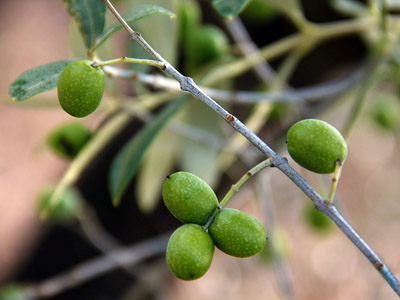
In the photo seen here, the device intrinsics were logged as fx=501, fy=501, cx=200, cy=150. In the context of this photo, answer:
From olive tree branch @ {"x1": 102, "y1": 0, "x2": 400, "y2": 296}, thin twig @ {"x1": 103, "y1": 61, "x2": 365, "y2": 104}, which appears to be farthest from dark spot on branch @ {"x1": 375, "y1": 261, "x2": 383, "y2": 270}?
thin twig @ {"x1": 103, "y1": 61, "x2": 365, "y2": 104}

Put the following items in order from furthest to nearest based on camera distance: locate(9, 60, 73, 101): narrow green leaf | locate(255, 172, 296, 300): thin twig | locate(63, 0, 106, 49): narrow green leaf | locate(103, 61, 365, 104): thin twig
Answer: locate(255, 172, 296, 300): thin twig
locate(103, 61, 365, 104): thin twig
locate(63, 0, 106, 49): narrow green leaf
locate(9, 60, 73, 101): narrow green leaf

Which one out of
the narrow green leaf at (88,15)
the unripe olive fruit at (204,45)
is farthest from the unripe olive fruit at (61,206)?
the narrow green leaf at (88,15)

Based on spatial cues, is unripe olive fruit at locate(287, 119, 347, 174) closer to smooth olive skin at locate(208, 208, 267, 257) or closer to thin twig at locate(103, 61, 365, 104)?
smooth olive skin at locate(208, 208, 267, 257)

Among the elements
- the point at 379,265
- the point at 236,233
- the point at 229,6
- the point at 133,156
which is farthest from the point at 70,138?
the point at 379,265

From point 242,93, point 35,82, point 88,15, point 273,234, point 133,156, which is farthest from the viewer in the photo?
point 273,234

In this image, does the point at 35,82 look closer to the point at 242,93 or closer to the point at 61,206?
the point at 242,93

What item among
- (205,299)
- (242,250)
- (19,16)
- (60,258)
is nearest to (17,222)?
(60,258)

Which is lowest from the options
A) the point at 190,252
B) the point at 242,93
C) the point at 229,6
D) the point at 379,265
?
the point at 190,252
